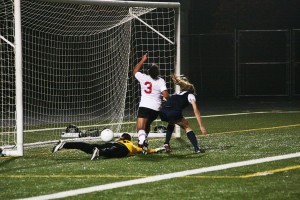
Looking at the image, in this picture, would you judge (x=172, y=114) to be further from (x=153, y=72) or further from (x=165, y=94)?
(x=153, y=72)

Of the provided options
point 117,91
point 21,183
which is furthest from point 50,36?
point 21,183

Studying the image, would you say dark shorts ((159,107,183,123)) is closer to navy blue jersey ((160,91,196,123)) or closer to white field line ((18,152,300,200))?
navy blue jersey ((160,91,196,123))

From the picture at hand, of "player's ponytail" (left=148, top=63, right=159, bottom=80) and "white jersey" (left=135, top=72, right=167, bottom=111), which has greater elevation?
"player's ponytail" (left=148, top=63, right=159, bottom=80)

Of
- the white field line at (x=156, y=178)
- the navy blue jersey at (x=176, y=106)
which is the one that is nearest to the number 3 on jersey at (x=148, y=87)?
the navy blue jersey at (x=176, y=106)

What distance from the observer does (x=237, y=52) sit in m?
31.7

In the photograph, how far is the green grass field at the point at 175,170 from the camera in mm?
9180

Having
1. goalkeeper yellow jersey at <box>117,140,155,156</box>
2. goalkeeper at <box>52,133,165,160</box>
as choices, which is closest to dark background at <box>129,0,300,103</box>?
goalkeeper yellow jersey at <box>117,140,155,156</box>

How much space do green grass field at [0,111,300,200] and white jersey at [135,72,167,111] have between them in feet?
2.93

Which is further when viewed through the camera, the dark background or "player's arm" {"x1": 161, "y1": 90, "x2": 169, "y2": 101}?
the dark background

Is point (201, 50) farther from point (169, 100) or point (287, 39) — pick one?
point (169, 100)

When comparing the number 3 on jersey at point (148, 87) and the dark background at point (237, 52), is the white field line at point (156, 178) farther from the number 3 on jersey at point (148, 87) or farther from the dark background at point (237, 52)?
the dark background at point (237, 52)

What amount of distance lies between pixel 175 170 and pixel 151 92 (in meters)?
2.97

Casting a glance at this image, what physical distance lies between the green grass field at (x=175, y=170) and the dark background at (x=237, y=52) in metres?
15.4

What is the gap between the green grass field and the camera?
918 cm
